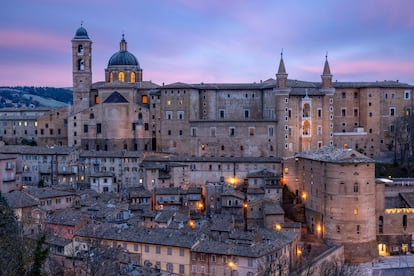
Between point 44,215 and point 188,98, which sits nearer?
point 44,215

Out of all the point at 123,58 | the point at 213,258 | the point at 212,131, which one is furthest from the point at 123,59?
the point at 213,258

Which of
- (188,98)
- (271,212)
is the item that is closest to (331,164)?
(271,212)

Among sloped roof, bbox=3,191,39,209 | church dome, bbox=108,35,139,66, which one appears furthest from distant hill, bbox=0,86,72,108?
sloped roof, bbox=3,191,39,209

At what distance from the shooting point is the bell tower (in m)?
58.6

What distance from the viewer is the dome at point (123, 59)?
213 ft

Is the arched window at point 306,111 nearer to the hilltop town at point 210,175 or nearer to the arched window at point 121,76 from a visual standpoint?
the hilltop town at point 210,175

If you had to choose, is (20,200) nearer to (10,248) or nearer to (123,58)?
(10,248)

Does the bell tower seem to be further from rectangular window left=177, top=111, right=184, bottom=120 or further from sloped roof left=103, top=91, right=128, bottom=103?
rectangular window left=177, top=111, right=184, bottom=120

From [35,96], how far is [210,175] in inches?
4744

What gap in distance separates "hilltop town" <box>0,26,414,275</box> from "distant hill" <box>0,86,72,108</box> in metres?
82.8

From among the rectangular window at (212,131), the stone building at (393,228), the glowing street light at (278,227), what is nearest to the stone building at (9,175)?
the rectangular window at (212,131)

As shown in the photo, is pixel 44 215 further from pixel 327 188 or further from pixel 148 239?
pixel 327 188

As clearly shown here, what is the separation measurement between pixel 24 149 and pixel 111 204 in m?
14.0

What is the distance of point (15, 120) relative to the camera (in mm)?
59125
